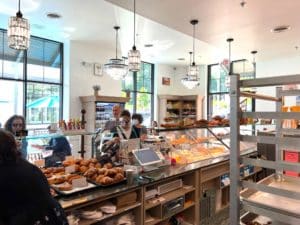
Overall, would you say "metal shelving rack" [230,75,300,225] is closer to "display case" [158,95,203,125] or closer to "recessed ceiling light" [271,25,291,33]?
"recessed ceiling light" [271,25,291,33]

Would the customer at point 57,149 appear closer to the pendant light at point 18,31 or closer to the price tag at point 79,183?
the price tag at point 79,183

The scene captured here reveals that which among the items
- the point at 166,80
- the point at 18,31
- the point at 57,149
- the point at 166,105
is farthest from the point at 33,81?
the point at 166,80

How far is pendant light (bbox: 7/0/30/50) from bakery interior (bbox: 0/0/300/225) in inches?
45.6

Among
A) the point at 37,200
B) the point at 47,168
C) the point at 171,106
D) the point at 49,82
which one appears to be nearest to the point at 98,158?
the point at 47,168

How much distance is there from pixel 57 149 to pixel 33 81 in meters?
4.28

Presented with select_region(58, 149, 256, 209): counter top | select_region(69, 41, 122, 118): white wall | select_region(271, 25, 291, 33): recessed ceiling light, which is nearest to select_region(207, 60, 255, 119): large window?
select_region(69, 41, 122, 118): white wall

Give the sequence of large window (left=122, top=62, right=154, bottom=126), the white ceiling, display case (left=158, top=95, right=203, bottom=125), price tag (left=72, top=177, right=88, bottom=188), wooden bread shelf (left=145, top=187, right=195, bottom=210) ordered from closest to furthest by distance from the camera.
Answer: price tag (left=72, top=177, right=88, bottom=188)
wooden bread shelf (left=145, top=187, right=195, bottom=210)
the white ceiling
large window (left=122, top=62, right=154, bottom=126)
display case (left=158, top=95, right=203, bottom=125)

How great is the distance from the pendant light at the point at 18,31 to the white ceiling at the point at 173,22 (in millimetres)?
1316

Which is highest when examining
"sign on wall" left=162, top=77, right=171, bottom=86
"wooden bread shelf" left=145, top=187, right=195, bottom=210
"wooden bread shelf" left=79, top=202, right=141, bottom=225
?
"sign on wall" left=162, top=77, right=171, bottom=86

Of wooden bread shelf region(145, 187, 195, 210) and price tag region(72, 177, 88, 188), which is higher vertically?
price tag region(72, 177, 88, 188)

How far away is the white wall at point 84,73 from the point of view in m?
6.86

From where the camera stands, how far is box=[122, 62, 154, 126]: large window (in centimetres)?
892

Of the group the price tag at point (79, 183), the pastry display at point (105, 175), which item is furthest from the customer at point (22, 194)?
the pastry display at point (105, 175)

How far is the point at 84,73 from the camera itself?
711 centimetres
